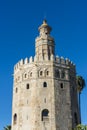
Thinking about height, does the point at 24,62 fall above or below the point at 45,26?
below

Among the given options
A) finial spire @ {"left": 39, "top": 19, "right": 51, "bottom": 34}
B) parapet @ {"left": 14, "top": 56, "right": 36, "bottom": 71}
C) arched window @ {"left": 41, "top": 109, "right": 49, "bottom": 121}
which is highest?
finial spire @ {"left": 39, "top": 19, "right": 51, "bottom": 34}

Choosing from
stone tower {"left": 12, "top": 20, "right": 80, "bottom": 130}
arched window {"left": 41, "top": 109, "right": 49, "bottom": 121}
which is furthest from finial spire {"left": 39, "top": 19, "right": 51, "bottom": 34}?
arched window {"left": 41, "top": 109, "right": 49, "bottom": 121}

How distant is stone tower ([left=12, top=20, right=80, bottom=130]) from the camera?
4228 cm

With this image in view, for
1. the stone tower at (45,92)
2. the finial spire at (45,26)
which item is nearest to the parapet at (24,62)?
the stone tower at (45,92)

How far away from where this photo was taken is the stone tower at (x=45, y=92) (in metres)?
42.3

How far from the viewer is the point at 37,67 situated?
4488 centimetres

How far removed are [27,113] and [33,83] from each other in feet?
13.1

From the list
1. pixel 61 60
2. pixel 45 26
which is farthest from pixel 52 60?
pixel 45 26

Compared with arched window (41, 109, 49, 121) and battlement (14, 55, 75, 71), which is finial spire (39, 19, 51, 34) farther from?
arched window (41, 109, 49, 121)

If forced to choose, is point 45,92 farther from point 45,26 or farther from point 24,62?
point 45,26

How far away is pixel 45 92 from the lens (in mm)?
43344

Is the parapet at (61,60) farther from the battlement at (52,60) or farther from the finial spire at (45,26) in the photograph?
the finial spire at (45,26)

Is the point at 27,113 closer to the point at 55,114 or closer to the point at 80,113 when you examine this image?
the point at 55,114

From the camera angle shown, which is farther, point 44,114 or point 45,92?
point 45,92
